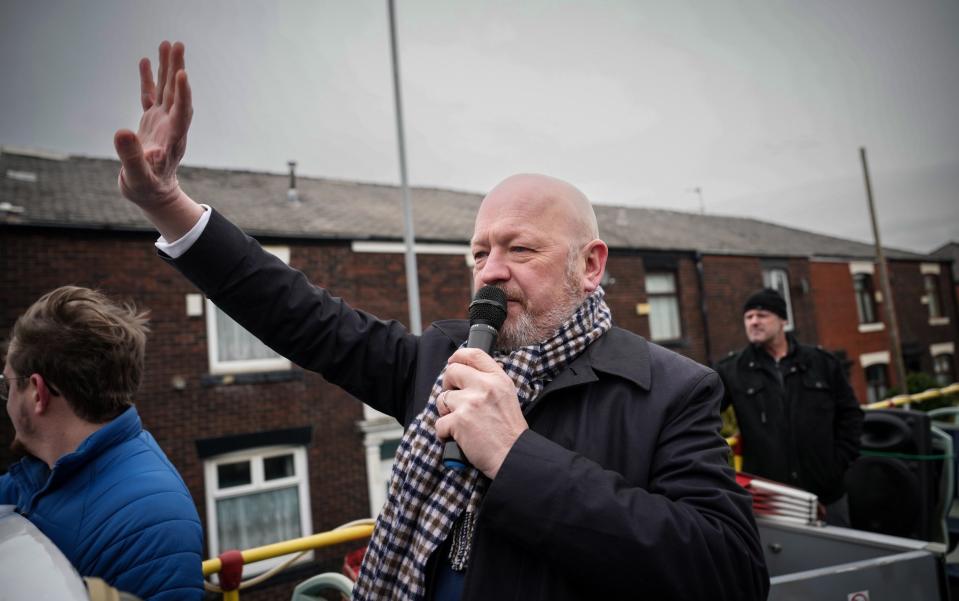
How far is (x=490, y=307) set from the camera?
1.41m

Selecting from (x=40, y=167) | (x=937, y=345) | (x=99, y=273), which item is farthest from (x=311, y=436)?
(x=937, y=345)

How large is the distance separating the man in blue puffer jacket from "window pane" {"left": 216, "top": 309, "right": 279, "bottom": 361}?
877 cm

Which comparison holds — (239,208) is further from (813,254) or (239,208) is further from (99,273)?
(813,254)

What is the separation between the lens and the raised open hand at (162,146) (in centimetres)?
137

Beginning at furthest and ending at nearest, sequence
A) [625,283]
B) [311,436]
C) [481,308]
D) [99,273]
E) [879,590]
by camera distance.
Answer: [625,283] < [311,436] < [99,273] < [879,590] < [481,308]

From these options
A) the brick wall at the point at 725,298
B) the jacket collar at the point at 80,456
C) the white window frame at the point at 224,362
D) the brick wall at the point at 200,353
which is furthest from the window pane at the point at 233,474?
the brick wall at the point at 725,298

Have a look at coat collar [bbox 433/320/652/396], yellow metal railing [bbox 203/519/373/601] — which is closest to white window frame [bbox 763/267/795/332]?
yellow metal railing [bbox 203/519/373/601]

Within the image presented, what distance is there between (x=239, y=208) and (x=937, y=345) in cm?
2765

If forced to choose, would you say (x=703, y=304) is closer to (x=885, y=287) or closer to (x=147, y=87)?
(x=885, y=287)

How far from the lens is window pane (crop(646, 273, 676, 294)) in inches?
614

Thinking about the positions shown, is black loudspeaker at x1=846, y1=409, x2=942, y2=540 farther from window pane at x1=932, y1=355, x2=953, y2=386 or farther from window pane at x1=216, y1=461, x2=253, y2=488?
window pane at x1=932, y1=355, x2=953, y2=386

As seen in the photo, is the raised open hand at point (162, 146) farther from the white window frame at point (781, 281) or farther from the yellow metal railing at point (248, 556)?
the white window frame at point (781, 281)

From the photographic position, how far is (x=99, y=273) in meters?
9.09

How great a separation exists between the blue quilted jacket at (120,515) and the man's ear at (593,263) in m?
Answer: 1.36
